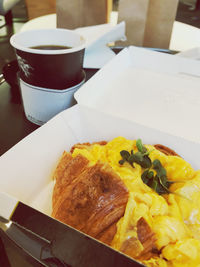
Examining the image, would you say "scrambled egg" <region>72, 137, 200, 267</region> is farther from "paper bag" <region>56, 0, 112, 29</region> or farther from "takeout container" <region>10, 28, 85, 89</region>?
"paper bag" <region>56, 0, 112, 29</region>

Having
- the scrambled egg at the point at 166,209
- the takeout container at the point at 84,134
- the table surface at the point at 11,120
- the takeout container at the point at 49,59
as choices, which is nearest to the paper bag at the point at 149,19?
the takeout container at the point at 84,134

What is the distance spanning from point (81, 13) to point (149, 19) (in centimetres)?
31

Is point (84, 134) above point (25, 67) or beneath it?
beneath

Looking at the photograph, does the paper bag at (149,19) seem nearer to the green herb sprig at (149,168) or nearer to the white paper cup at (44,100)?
the white paper cup at (44,100)

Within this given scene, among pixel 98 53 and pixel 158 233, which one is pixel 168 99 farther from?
pixel 158 233

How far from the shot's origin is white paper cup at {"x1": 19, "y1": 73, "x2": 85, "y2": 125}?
0.74 metres

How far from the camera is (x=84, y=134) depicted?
0.77 metres

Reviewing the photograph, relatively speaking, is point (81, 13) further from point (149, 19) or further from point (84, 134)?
point (84, 134)

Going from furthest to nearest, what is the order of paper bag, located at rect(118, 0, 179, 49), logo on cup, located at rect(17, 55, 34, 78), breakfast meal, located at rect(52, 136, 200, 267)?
paper bag, located at rect(118, 0, 179, 49) < logo on cup, located at rect(17, 55, 34, 78) < breakfast meal, located at rect(52, 136, 200, 267)

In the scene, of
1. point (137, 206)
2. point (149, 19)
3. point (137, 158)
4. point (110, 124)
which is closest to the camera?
point (137, 206)

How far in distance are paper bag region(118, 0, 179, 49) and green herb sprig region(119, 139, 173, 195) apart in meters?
0.72

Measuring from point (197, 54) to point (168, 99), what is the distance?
333mm

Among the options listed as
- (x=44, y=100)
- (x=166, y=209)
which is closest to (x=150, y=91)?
(x=44, y=100)

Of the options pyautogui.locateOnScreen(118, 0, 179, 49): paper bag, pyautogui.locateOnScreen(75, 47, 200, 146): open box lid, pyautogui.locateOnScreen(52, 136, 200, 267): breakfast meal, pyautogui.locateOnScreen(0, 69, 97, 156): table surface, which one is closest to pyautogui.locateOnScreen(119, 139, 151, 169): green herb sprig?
pyautogui.locateOnScreen(52, 136, 200, 267): breakfast meal
